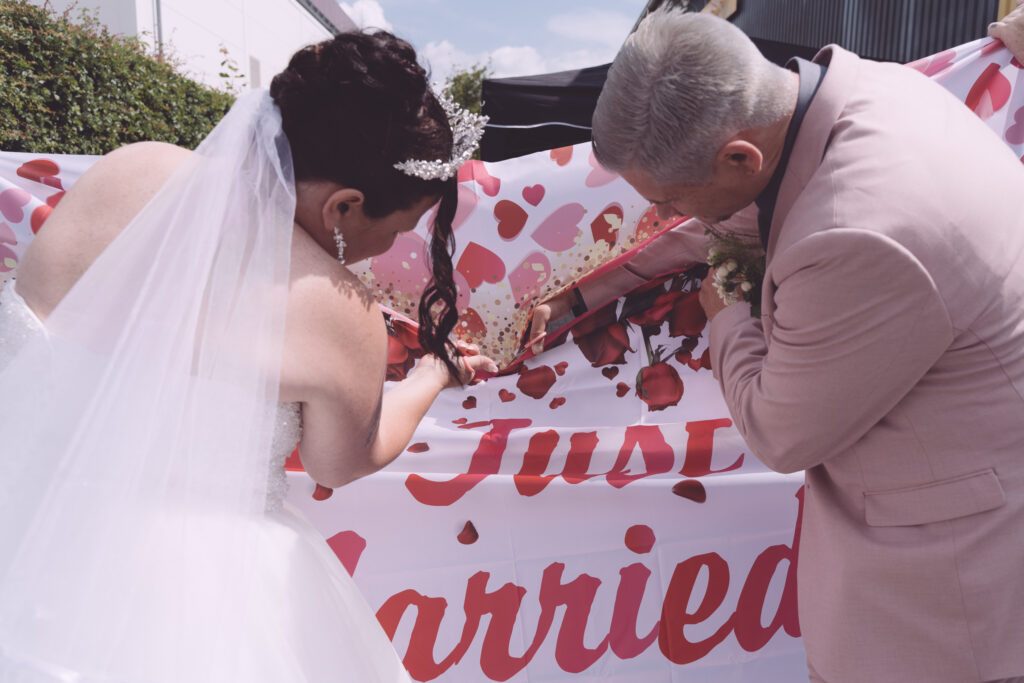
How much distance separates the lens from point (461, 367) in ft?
6.95

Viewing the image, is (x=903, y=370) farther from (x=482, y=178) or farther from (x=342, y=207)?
(x=482, y=178)

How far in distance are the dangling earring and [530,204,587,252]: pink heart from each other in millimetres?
1152

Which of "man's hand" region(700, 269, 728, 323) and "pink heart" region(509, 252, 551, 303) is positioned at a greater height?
"man's hand" region(700, 269, 728, 323)

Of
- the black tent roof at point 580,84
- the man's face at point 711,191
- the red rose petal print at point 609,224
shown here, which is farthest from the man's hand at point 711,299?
the black tent roof at point 580,84

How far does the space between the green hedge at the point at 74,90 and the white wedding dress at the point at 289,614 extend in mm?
4752

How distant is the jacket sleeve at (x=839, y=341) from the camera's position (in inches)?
46.6

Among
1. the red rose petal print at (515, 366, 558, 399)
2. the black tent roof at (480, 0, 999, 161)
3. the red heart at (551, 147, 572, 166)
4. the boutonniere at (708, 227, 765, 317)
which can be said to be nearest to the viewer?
the boutonniere at (708, 227, 765, 317)

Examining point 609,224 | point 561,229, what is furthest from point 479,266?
point 609,224

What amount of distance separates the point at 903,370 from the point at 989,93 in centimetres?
146

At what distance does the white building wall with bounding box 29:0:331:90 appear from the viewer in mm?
13117

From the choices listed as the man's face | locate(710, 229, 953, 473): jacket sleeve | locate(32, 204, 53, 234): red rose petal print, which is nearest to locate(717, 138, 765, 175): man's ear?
the man's face

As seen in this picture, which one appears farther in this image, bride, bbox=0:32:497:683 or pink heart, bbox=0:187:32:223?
pink heart, bbox=0:187:32:223

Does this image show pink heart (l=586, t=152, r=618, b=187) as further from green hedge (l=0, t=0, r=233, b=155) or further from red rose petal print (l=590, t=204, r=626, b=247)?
green hedge (l=0, t=0, r=233, b=155)

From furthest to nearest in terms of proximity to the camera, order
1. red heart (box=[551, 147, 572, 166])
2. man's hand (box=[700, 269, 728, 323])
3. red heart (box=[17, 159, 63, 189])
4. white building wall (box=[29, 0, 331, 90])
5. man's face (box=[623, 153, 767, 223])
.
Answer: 1. white building wall (box=[29, 0, 331, 90])
2. red heart (box=[551, 147, 572, 166])
3. red heart (box=[17, 159, 63, 189])
4. man's hand (box=[700, 269, 728, 323])
5. man's face (box=[623, 153, 767, 223])
